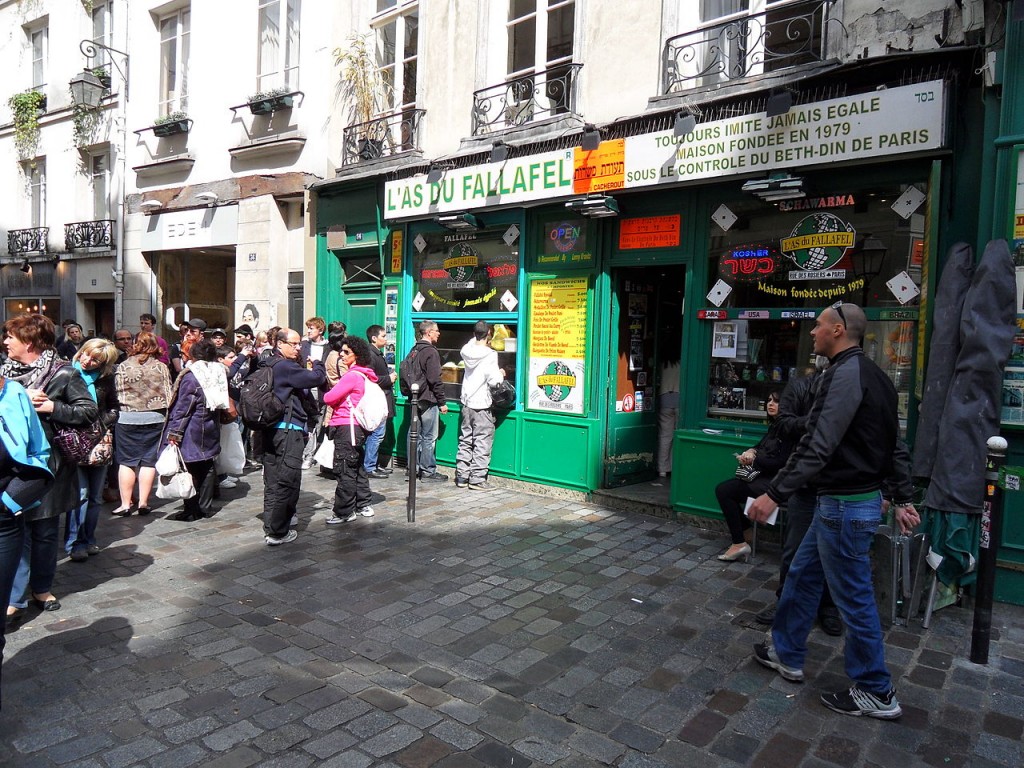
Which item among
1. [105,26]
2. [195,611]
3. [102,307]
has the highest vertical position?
[105,26]

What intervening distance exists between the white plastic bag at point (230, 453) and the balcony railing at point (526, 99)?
4.33 meters

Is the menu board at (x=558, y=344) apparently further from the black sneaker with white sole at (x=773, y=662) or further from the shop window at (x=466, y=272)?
the black sneaker with white sole at (x=773, y=662)

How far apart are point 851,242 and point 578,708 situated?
424 cm

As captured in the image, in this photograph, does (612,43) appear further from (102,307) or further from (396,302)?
(102,307)

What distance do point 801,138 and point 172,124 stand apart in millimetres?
10662

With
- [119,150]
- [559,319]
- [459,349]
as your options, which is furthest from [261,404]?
[119,150]

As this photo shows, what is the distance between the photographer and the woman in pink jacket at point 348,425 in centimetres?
627

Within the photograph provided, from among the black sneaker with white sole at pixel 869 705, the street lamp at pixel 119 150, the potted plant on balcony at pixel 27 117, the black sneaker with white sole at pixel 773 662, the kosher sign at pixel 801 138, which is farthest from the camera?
the potted plant on balcony at pixel 27 117

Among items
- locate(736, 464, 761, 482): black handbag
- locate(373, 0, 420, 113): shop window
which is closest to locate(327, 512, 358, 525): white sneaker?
locate(736, 464, 761, 482): black handbag

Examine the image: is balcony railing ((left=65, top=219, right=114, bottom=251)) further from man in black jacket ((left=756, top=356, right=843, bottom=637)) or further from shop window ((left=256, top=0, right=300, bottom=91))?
man in black jacket ((left=756, top=356, right=843, bottom=637))

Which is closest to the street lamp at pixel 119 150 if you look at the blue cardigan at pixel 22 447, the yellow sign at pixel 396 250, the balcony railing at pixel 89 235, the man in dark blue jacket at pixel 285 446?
the balcony railing at pixel 89 235

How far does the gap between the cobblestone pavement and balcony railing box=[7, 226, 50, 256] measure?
12.6 metres

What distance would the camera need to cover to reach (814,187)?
590cm

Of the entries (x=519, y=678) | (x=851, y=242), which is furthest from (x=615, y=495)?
(x=519, y=678)
